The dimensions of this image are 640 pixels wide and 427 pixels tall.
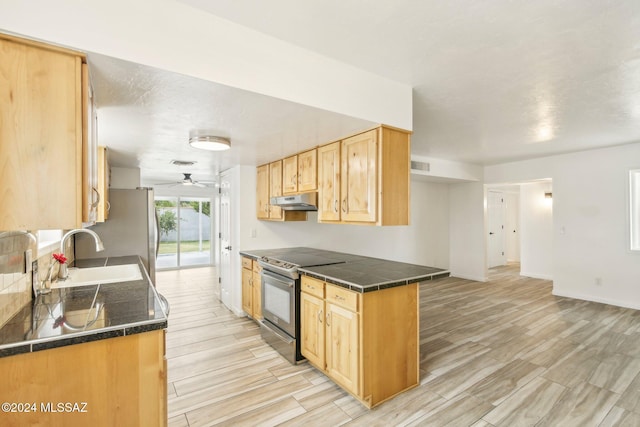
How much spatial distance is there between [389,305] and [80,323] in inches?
74.7

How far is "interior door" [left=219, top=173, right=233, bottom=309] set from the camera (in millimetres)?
4520

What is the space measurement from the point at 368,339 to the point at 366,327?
0.32ft

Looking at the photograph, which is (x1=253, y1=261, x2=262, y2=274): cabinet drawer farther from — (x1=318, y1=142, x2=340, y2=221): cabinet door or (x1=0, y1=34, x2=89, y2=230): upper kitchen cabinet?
(x1=0, y1=34, x2=89, y2=230): upper kitchen cabinet

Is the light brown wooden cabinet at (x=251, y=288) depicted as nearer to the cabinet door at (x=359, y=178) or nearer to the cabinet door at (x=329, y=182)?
the cabinet door at (x=329, y=182)

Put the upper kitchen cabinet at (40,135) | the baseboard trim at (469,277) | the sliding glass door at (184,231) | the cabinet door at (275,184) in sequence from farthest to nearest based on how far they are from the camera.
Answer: the sliding glass door at (184,231)
the baseboard trim at (469,277)
the cabinet door at (275,184)
the upper kitchen cabinet at (40,135)

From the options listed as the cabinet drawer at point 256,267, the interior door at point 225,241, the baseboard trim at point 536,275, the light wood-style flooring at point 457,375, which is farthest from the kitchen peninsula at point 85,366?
the baseboard trim at point 536,275

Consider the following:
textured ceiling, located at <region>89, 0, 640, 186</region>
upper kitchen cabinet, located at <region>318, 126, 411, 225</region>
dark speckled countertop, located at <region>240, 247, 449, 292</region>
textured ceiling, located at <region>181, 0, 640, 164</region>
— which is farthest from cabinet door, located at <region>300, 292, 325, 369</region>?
textured ceiling, located at <region>181, 0, 640, 164</region>

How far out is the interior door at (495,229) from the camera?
7.70 metres

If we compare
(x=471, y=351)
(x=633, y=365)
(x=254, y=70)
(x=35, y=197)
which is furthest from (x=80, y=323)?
(x=633, y=365)

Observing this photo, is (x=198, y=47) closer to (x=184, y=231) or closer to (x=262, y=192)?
(x=262, y=192)

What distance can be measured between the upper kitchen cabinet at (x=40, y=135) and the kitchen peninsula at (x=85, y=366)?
1.55 ft

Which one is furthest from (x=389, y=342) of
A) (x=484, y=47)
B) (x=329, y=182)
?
(x=484, y=47)

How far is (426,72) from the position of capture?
6.82 ft

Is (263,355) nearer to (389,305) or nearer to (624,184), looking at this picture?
(389,305)
